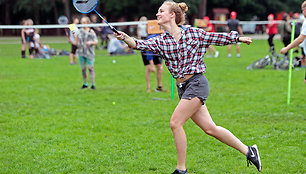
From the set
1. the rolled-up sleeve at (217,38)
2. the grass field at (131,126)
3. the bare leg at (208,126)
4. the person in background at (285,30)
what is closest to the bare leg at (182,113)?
the bare leg at (208,126)

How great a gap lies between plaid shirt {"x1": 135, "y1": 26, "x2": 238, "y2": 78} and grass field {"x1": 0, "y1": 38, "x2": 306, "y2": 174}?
1452 mm

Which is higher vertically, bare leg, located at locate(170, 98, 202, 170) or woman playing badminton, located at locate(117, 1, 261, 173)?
woman playing badminton, located at locate(117, 1, 261, 173)

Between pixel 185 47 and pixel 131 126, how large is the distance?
343 cm

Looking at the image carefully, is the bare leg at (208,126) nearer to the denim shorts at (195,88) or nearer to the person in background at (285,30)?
the denim shorts at (195,88)

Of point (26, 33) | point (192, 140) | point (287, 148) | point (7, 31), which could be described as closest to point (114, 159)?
point (192, 140)

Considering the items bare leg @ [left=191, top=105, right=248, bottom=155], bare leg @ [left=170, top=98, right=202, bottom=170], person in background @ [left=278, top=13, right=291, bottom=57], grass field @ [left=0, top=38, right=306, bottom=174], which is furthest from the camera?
person in background @ [left=278, top=13, right=291, bottom=57]

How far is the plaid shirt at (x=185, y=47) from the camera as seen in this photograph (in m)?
4.62

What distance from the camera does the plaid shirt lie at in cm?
462

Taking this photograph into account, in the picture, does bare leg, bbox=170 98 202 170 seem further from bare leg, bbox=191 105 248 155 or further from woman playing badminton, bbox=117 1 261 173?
bare leg, bbox=191 105 248 155

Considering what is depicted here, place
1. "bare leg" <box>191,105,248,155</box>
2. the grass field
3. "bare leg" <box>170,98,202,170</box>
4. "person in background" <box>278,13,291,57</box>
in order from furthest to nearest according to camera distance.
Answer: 1. "person in background" <box>278,13,291,57</box>
2. the grass field
3. "bare leg" <box>191,105,248,155</box>
4. "bare leg" <box>170,98,202,170</box>

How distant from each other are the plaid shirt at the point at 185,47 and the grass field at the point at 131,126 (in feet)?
4.76

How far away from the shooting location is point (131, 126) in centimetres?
772

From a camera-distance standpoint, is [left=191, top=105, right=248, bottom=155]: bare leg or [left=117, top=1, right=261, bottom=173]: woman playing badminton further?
[left=191, top=105, right=248, bottom=155]: bare leg

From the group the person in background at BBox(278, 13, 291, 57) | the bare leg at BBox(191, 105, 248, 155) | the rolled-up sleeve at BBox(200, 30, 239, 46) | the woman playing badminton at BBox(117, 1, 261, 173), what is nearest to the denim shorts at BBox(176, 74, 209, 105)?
the woman playing badminton at BBox(117, 1, 261, 173)
